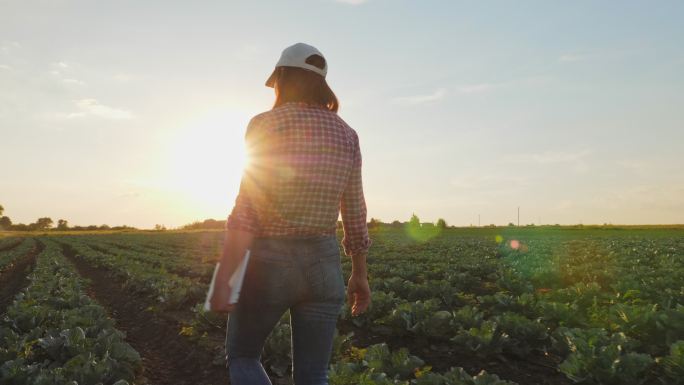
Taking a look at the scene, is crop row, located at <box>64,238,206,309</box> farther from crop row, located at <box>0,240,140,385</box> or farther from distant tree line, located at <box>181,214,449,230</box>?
distant tree line, located at <box>181,214,449,230</box>

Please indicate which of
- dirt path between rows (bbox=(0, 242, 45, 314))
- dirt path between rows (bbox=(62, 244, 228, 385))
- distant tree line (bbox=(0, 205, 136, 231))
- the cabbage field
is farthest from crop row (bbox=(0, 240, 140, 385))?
distant tree line (bbox=(0, 205, 136, 231))

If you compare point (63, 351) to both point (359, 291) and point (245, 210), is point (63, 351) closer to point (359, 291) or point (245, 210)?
point (359, 291)

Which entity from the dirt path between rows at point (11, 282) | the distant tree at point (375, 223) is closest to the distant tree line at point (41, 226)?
the distant tree at point (375, 223)

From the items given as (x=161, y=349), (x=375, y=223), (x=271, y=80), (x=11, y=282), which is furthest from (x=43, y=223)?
(x=271, y=80)

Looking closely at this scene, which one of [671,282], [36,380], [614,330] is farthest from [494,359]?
[671,282]

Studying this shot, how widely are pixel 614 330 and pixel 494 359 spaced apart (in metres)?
1.97

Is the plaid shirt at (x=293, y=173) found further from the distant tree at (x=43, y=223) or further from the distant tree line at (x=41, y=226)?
the distant tree at (x=43, y=223)

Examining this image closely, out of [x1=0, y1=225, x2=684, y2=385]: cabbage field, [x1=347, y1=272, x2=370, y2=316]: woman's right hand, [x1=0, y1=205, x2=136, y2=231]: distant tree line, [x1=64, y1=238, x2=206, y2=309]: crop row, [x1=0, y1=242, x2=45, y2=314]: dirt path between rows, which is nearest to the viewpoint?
[x1=347, y1=272, x2=370, y2=316]: woman's right hand

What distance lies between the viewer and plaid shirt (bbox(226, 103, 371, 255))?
2.22m

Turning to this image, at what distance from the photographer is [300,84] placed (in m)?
2.44

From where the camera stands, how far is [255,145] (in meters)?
2.32

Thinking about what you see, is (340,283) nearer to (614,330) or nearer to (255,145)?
A: (255,145)

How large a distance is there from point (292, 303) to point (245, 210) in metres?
0.47

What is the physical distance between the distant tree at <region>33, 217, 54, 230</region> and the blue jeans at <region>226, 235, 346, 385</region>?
17289cm
